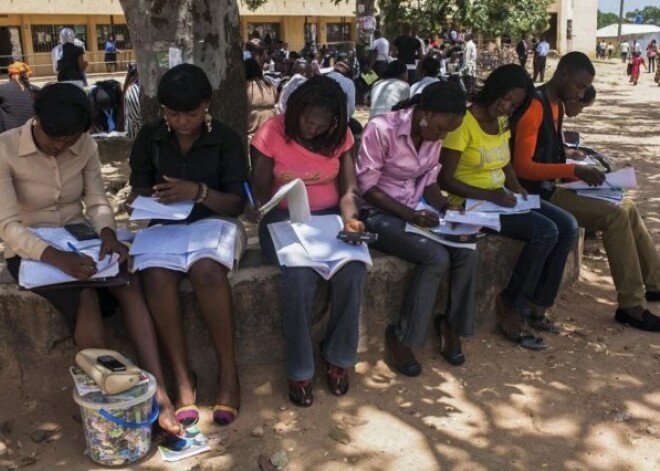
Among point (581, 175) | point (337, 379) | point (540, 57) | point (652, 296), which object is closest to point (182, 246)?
point (337, 379)

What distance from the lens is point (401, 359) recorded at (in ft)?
11.8

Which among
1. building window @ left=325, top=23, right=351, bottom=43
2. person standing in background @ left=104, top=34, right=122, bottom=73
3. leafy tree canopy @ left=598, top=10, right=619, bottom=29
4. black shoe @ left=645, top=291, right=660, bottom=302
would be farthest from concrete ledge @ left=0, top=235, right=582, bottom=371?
leafy tree canopy @ left=598, top=10, right=619, bottom=29

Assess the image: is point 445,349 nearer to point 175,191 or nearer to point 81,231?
point 175,191

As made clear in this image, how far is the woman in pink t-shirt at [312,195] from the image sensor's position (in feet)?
10.4

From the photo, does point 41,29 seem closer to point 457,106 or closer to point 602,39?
point 457,106

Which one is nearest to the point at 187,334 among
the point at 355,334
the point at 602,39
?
the point at 355,334

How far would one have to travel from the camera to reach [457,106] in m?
3.44

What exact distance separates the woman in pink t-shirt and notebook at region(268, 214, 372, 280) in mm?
39

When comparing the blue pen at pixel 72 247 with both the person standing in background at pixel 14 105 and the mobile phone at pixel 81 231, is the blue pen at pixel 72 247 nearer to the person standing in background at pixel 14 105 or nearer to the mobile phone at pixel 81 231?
the mobile phone at pixel 81 231

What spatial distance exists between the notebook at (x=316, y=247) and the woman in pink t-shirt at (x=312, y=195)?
4 cm

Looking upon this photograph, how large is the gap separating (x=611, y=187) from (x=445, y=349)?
1466 mm

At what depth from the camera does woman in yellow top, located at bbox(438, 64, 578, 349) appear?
3818mm

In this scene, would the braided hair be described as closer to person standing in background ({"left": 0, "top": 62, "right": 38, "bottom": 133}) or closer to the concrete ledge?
the concrete ledge

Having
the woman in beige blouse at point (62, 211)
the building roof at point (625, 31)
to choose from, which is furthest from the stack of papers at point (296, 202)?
the building roof at point (625, 31)
